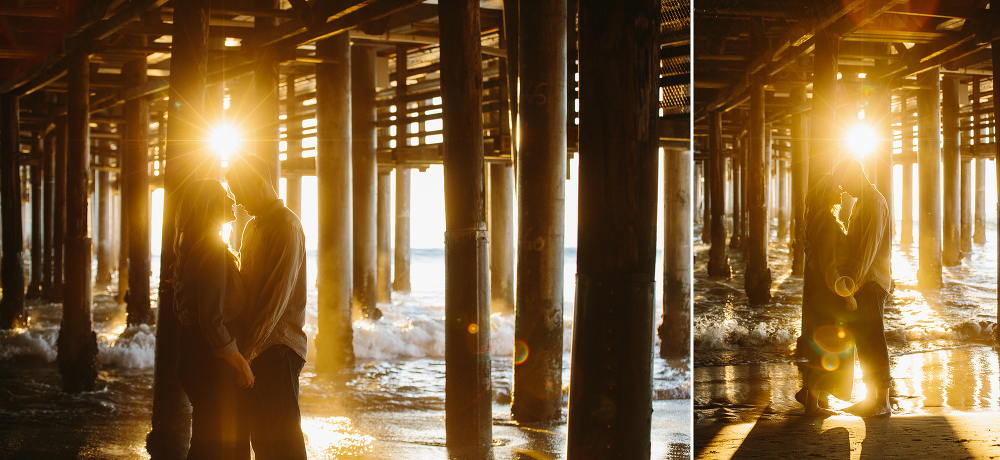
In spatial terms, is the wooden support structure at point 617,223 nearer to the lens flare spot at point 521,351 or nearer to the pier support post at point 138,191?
the lens flare spot at point 521,351

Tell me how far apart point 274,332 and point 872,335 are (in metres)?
2.64

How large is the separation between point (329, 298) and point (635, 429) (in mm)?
6486

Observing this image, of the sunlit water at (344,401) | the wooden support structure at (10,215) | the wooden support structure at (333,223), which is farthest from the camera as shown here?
the wooden support structure at (10,215)

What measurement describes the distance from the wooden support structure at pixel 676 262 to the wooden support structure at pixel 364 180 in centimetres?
→ 483

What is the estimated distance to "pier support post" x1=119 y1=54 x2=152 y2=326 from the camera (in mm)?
10586

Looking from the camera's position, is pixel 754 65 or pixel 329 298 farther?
pixel 329 298

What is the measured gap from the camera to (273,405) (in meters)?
2.84

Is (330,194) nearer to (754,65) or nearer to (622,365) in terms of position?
(754,65)

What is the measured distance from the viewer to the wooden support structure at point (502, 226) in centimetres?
1337

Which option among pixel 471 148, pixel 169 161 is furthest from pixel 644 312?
pixel 169 161

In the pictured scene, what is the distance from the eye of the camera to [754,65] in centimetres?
655

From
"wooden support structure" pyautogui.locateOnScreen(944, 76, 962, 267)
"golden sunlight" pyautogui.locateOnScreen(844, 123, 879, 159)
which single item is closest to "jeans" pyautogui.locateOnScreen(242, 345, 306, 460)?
"golden sunlight" pyautogui.locateOnScreen(844, 123, 879, 159)

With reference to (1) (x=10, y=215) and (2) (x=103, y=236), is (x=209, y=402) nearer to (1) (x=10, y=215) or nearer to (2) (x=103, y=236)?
(1) (x=10, y=215)

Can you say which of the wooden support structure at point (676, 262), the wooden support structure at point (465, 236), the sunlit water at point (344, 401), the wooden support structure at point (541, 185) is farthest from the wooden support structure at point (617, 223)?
the wooden support structure at point (676, 262)
